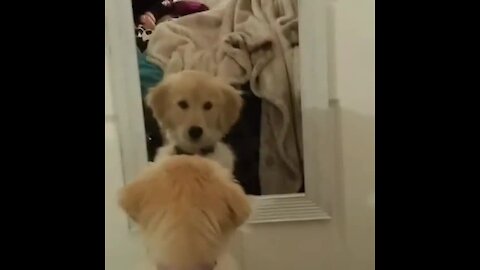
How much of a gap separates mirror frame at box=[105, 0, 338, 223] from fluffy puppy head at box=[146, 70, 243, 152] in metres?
0.04

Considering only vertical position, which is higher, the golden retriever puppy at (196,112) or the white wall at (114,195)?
the golden retriever puppy at (196,112)

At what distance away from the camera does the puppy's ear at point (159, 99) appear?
41.1 inches

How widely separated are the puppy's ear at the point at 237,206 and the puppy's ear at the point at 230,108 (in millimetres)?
103

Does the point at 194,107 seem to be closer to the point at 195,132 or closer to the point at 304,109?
the point at 195,132

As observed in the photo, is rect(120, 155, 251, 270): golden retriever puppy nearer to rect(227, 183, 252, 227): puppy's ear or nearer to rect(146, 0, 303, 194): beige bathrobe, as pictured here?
rect(227, 183, 252, 227): puppy's ear

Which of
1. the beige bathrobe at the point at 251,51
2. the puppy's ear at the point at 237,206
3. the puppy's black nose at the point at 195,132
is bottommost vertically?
the puppy's ear at the point at 237,206

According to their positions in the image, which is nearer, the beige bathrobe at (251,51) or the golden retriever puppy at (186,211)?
the golden retriever puppy at (186,211)

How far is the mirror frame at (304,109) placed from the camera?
3.43 ft

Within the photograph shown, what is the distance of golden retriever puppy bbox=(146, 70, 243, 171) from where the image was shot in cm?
103

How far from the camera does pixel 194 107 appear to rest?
1026 mm

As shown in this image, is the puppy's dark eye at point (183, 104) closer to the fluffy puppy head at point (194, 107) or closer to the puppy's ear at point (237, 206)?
the fluffy puppy head at point (194, 107)

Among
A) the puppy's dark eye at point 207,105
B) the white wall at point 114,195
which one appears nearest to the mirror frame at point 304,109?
the white wall at point 114,195
